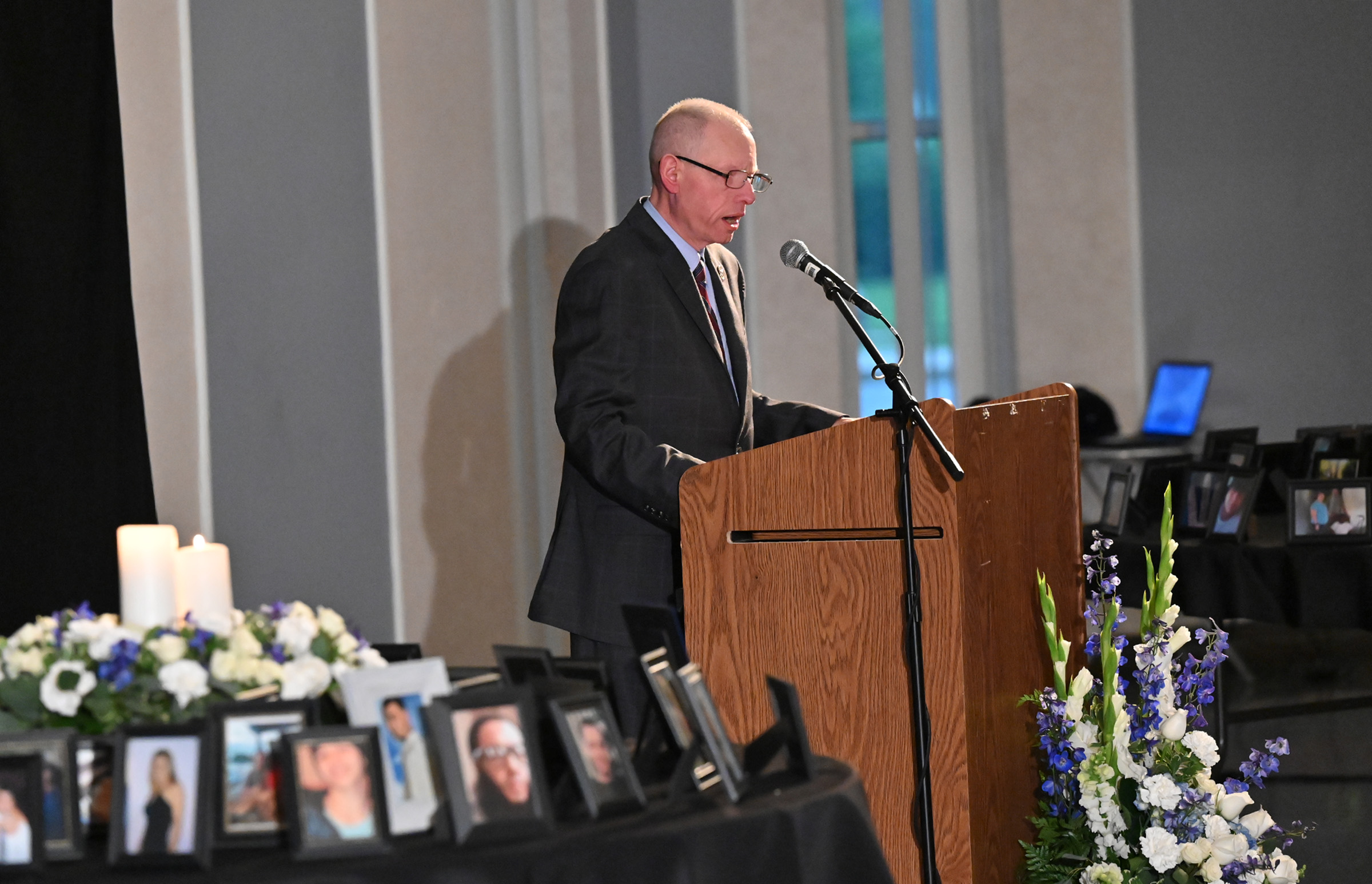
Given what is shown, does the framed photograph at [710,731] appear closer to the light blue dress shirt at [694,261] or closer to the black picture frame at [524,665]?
the black picture frame at [524,665]

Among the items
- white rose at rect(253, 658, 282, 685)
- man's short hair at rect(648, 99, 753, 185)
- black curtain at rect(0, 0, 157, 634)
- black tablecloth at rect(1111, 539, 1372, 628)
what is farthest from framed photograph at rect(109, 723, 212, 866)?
black tablecloth at rect(1111, 539, 1372, 628)

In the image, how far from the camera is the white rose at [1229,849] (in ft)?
7.59

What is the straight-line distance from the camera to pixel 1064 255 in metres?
6.55

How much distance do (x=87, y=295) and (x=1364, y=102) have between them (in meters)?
5.61

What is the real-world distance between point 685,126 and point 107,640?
157 cm

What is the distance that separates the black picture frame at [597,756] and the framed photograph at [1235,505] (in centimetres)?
292

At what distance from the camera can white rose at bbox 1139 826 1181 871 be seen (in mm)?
2318

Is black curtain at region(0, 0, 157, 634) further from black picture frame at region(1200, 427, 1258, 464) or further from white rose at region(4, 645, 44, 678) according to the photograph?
black picture frame at region(1200, 427, 1258, 464)

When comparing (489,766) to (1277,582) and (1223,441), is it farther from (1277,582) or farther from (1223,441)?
(1223,441)

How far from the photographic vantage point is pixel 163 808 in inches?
55.7

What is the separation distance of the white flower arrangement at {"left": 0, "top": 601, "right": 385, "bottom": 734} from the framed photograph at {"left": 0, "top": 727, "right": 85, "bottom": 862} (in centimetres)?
8

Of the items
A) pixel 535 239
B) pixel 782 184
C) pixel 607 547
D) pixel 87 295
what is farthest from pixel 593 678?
pixel 782 184

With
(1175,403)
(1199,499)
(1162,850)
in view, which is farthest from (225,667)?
(1175,403)

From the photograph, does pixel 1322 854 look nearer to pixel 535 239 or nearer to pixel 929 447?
pixel 929 447
